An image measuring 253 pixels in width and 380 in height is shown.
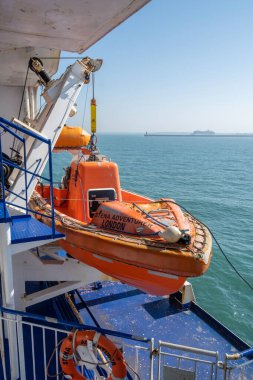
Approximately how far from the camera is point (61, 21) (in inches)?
130

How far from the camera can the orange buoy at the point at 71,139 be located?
809cm

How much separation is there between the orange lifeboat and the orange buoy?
2.33 meters

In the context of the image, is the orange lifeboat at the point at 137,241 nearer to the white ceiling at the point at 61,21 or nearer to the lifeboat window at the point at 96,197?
the lifeboat window at the point at 96,197

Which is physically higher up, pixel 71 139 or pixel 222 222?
pixel 71 139

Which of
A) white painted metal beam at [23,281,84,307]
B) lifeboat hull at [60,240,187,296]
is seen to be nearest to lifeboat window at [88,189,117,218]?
lifeboat hull at [60,240,187,296]

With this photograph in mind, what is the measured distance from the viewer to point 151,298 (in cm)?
649

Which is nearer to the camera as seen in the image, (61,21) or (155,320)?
(61,21)

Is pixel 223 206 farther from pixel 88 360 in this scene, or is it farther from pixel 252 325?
pixel 88 360

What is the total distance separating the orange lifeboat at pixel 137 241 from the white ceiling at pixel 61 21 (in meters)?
2.46

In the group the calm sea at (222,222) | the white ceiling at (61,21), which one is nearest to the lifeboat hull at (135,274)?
the white ceiling at (61,21)

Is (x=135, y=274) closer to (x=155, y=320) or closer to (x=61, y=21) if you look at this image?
(x=155, y=320)

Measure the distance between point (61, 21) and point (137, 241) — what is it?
2813 millimetres

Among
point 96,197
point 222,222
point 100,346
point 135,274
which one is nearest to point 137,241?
point 135,274

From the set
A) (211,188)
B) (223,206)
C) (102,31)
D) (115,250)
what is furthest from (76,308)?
(211,188)
